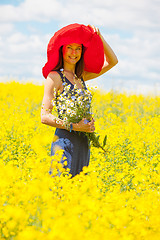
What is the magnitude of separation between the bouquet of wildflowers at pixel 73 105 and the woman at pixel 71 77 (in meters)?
0.01

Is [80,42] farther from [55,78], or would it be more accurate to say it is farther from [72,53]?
[55,78]

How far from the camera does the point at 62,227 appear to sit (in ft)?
6.49

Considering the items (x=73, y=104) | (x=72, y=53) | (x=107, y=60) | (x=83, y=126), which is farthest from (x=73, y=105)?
(x=107, y=60)

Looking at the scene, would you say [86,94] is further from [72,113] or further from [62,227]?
[62,227]

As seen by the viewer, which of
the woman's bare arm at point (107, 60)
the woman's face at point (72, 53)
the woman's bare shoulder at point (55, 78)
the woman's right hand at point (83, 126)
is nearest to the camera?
the woman's right hand at point (83, 126)

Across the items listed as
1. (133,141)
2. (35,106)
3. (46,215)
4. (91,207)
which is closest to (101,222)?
(91,207)

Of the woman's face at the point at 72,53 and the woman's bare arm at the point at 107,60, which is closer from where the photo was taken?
the woman's face at the point at 72,53

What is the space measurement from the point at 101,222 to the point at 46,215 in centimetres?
39

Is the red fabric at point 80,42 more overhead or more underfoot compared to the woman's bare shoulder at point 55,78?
more overhead

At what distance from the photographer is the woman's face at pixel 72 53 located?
379cm

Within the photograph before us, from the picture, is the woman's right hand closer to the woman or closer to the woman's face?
the woman

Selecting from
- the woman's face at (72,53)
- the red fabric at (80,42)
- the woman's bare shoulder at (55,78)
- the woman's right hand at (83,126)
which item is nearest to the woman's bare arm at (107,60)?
the red fabric at (80,42)

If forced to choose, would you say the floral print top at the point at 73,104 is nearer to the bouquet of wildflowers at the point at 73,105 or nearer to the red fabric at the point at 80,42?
the bouquet of wildflowers at the point at 73,105

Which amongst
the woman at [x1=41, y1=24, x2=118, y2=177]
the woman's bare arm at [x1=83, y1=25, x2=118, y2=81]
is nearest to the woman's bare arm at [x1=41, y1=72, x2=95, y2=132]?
the woman at [x1=41, y1=24, x2=118, y2=177]
